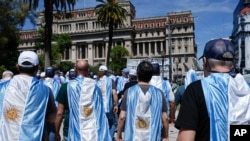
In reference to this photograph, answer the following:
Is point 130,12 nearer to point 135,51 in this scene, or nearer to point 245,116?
point 135,51

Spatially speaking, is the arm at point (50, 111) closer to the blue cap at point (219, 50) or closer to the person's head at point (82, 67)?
the person's head at point (82, 67)

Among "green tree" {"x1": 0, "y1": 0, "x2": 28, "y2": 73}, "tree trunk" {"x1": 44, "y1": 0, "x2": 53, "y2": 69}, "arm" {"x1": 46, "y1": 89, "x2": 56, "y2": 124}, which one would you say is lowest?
"arm" {"x1": 46, "y1": 89, "x2": 56, "y2": 124}

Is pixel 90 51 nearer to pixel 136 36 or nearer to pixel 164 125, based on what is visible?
pixel 136 36

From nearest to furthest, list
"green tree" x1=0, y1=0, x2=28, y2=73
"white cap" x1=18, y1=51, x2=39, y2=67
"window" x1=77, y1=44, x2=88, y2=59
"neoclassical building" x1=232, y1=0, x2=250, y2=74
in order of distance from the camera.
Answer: "white cap" x1=18, y1=51, x2=39, y2=67
"green tree" x1=0, y1=0, x2=28, y2=73
"neoclassical building" x1=232, y1=0, x2=250, y2=74
"window" x1=77, y1=44, x2=88, y2=59

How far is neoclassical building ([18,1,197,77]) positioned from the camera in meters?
117

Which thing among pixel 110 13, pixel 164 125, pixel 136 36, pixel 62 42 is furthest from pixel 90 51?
pixel 164 125

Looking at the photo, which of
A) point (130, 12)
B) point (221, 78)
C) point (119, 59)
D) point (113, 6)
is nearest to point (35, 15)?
point (113, 6)

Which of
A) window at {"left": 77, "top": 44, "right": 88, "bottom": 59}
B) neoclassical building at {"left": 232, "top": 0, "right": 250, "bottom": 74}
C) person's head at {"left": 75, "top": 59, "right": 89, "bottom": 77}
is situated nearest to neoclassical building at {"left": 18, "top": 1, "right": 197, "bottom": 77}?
window at {"left": 77, "top": 44, "right": 88, "bottom": 59}

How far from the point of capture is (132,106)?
17.9 ft

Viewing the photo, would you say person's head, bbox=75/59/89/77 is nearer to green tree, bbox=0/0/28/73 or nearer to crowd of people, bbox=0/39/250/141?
crowd of people, bbox=0/39/250/141

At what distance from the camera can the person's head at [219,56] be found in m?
2.81

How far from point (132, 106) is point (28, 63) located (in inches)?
62.7

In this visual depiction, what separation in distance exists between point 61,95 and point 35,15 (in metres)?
36.4

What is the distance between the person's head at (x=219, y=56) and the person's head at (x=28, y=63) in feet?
7.29
